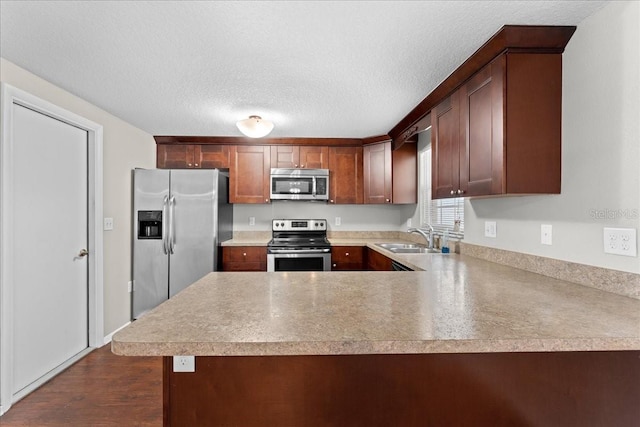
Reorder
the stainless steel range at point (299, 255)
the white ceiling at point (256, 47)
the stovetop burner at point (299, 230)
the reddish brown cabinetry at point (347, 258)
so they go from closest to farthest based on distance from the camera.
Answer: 1. the white ceiling at point (256, 47)
2. the stainless steel range at point (299, 255)
3. the reddish brown cabinetry at point (347, 258)
4. the stovetop burner at point (299, 230)

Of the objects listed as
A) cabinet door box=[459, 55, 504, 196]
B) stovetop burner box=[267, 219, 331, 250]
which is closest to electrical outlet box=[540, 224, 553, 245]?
cabinet door box=[459, 55, 504, 196]

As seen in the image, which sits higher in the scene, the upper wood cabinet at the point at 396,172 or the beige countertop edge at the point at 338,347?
the upper wood cabinet at the point at 396,172

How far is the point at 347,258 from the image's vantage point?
3.74m

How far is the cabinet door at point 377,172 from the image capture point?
150 inches

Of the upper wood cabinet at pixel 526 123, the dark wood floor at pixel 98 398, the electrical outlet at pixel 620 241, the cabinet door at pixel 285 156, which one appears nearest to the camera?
the electrical outlet at pixel 620 241

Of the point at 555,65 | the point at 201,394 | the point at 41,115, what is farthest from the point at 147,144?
the point at 555,65

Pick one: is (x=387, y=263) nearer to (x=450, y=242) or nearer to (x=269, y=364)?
(x=450, y=242)

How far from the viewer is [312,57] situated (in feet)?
6.13

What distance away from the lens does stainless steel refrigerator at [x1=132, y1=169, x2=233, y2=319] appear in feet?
11.3

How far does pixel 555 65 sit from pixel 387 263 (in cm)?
191

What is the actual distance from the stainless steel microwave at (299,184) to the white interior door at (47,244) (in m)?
1.93

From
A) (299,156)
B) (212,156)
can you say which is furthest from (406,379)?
(212,156)

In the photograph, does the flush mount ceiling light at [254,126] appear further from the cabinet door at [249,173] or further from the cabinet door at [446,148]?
the cabinet door at [446,148]

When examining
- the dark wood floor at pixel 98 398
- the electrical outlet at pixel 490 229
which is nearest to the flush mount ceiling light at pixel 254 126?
the electrical outlet at pixel 490 229
